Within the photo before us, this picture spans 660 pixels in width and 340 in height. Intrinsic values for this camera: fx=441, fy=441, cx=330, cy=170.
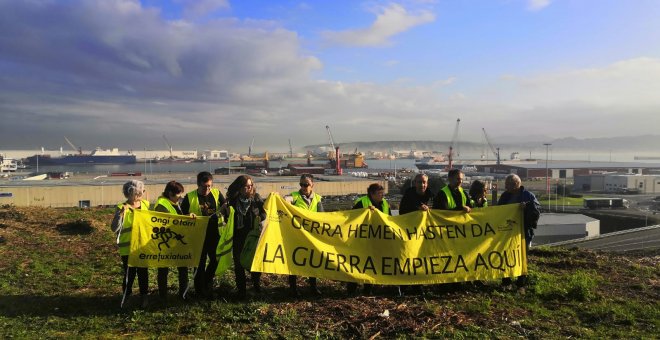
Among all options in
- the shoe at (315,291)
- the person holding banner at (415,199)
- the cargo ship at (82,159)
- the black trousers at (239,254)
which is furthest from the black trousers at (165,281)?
the cargo ship at (82,159)

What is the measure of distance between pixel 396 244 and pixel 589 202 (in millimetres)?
52666

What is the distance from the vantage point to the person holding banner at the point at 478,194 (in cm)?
664

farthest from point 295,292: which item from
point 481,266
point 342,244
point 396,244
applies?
point 481,266

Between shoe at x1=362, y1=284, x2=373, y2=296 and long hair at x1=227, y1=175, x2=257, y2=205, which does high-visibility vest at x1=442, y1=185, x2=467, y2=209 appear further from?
long hair at x1=227, y1=175, x2=257, y2=205

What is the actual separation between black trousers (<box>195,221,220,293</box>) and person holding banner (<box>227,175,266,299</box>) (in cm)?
32

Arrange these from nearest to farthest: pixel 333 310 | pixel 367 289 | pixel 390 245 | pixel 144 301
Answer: pixel 333 310
pixel 144 301
pixel 390 245
pixel 367 289

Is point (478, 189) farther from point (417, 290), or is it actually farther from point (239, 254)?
point (239, 254)

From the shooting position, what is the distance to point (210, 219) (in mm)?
5961

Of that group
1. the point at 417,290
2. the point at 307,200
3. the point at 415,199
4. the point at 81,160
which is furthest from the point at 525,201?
the point at 81,160

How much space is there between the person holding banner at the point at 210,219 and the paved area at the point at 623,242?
22.6m

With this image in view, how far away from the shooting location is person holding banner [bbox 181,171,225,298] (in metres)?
5.93

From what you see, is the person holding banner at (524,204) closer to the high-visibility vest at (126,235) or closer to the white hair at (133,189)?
the white hair at (133,189)

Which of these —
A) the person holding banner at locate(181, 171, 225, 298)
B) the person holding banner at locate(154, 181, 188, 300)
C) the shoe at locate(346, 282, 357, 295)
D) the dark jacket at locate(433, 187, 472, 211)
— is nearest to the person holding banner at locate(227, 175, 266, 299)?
the person holding banner at locate(181, 171, 225, 298)

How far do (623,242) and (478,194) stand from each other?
83.3ft
